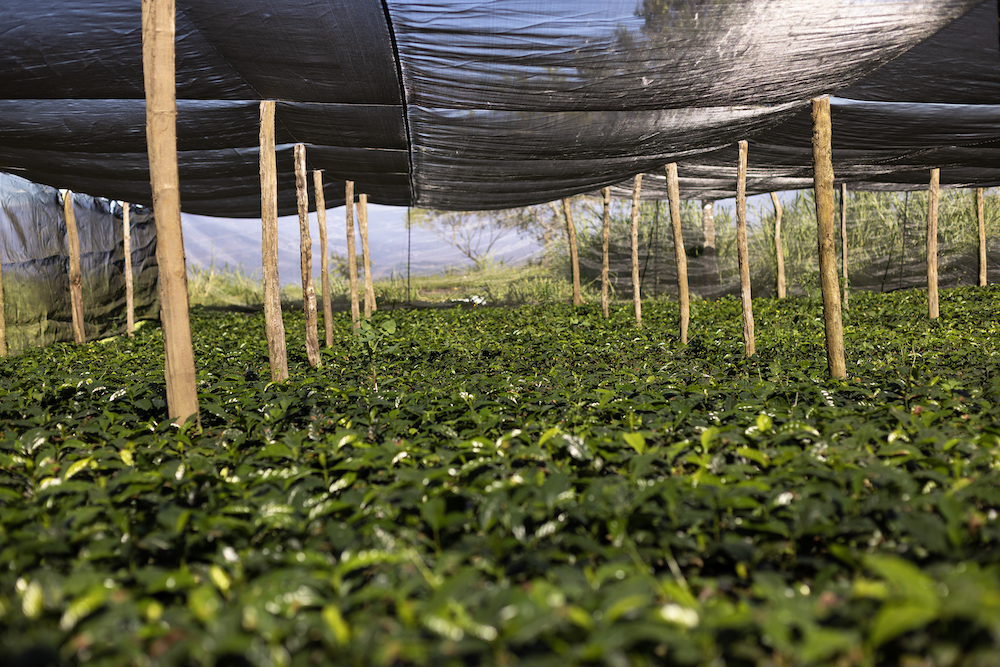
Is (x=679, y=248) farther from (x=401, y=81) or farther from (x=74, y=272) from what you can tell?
(x=74, y=272)

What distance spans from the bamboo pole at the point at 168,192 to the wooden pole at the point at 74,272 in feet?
29.6

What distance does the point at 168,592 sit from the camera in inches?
66.6

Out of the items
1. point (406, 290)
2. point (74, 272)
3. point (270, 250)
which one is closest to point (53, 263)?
point (74, 272)

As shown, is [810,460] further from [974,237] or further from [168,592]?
[974,237]

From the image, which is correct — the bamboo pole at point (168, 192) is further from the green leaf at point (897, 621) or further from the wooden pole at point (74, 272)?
the wooden pole at point (74, 272)

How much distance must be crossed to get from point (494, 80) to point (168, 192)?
274cm

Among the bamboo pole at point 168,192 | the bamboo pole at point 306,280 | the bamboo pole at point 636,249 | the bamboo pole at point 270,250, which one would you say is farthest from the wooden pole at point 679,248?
the bamboo pole at point 168,192

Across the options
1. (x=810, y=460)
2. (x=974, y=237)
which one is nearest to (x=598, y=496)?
(x=810, y=460)

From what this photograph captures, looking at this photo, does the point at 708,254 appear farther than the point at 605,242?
Yes

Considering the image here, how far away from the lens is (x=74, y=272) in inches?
420

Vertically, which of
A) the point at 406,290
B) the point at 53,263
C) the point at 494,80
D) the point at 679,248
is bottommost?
the point at 406,290

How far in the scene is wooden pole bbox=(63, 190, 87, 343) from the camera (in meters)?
10.6

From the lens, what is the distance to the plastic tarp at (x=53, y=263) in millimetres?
9758

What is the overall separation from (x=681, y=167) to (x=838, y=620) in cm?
926
